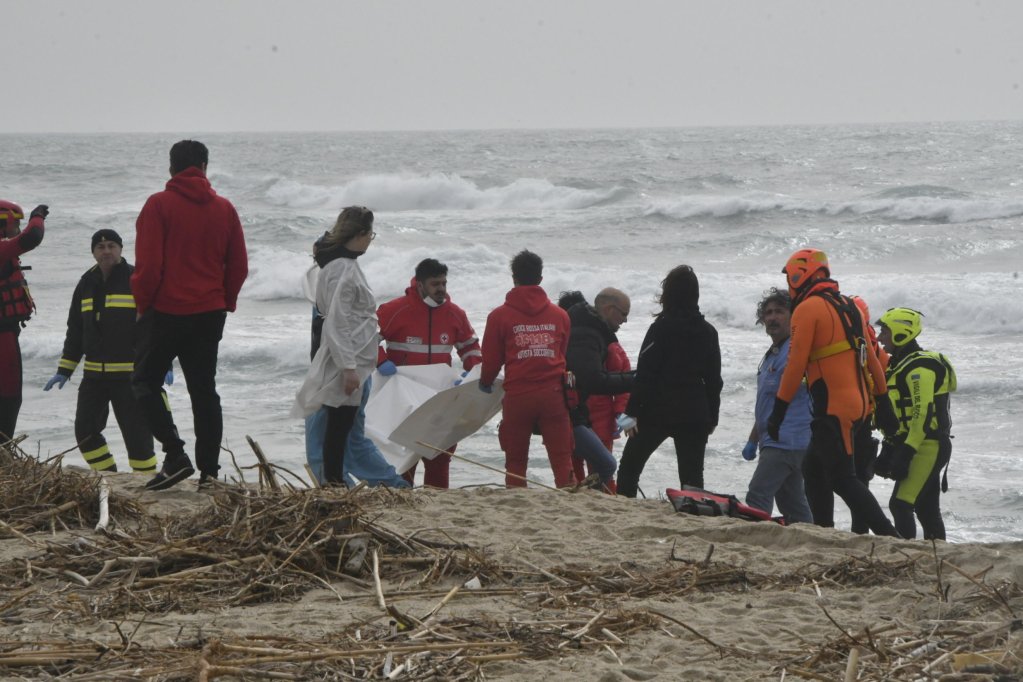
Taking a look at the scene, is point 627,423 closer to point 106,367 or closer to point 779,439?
point 779,439

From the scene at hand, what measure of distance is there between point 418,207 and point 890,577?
39054 millimetres

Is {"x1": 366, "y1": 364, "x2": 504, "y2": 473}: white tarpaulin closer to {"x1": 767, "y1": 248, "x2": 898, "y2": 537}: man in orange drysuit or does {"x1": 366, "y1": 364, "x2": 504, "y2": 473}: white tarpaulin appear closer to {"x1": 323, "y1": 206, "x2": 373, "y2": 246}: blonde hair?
{"x1": 323, "y1": 206, "x2": 373, "y2": 246}: blonde hair

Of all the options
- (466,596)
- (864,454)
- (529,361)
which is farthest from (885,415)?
(466,596)

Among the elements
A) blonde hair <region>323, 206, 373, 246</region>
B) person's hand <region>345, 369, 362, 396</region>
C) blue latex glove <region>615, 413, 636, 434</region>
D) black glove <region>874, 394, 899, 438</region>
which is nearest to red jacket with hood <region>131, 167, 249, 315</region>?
blonde hair <region>323, 206, 373, 246</region>

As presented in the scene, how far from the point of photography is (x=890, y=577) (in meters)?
4.61

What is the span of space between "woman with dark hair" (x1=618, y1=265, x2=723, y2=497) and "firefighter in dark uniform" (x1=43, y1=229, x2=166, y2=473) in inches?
118

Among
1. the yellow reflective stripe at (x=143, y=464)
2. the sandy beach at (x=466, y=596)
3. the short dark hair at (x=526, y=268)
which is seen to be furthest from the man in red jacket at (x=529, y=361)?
the yellow reflective stripe at (x=143, y=464)

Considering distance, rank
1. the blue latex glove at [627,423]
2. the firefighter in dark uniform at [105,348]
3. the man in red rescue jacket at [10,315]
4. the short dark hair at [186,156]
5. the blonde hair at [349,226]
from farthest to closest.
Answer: the firefighter in dark uniform at [105,348] < the man in red rescue jacket at [10,315] < the blue latex glove at [627,423] < the blonde hair at [349,226] < the short dark hair at [186,156]

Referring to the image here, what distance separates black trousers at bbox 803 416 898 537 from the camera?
615 cm

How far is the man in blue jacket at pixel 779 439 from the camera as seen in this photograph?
6.74 meters

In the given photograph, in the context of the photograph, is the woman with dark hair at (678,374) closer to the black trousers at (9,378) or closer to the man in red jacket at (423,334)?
the man in red jacket at (423,334)

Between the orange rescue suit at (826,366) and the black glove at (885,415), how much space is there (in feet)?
1.08

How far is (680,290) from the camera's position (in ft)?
22.5

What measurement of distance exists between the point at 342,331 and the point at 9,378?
7.54ft
